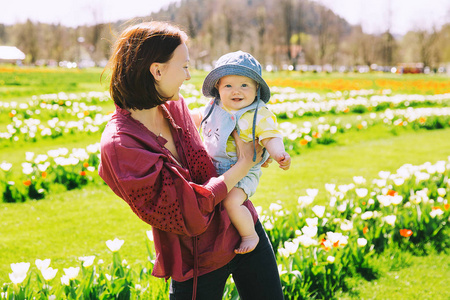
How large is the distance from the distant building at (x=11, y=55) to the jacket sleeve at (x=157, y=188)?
7496 cm

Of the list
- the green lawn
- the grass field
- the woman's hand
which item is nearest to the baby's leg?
the woman's hand

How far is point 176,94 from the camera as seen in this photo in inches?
69.8

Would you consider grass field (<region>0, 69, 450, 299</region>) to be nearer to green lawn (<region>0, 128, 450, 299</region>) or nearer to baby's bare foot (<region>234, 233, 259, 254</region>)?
green lawn (<region>0, 128, 450, 299</region>)

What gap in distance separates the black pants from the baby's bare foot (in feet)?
0.25

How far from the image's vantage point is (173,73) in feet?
5.56

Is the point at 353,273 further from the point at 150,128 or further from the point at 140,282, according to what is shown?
the point at 150,128

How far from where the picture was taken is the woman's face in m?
1.68

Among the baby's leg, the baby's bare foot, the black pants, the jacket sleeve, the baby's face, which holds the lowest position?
the black pants

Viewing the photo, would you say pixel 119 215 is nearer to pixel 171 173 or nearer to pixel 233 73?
pixel 233 73

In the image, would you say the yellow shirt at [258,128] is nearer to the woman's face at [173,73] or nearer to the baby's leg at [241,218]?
the baby's leg at [241,218]

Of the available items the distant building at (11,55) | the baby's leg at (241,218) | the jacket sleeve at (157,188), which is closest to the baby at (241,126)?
the baby's leg at (241,218)

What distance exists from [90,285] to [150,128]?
48.6 inches

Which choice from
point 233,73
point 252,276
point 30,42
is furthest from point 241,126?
point 30,42

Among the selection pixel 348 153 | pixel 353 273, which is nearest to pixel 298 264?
pixel 353 273
